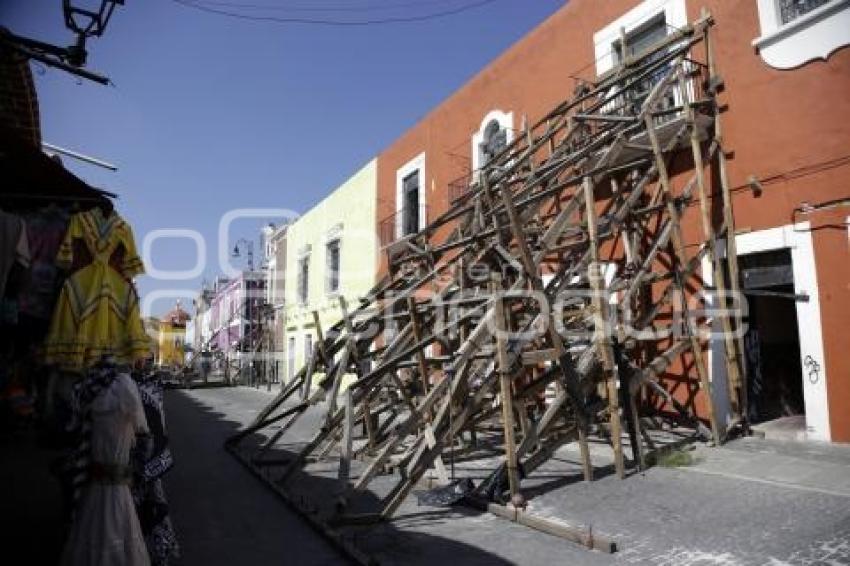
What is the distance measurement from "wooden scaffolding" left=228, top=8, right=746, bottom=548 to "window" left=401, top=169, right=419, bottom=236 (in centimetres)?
563

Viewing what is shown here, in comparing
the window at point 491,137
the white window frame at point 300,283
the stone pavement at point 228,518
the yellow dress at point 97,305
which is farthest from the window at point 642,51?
the white window frame at point 300,283

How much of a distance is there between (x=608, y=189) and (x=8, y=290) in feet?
27.1

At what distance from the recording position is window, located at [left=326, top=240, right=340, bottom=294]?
20984 millimetres

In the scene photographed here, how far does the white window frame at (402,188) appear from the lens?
15016mm

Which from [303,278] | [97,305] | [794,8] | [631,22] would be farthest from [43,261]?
[303,278]

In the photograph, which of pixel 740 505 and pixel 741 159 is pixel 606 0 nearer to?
pixel 741 159

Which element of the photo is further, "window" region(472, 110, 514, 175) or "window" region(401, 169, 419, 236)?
"window" region(401, 169, 419, 236)

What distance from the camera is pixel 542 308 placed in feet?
19.6

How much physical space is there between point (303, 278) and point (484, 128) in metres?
13.6

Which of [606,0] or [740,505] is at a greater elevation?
[606,0]

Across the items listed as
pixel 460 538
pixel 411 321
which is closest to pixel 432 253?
pixel 411 321

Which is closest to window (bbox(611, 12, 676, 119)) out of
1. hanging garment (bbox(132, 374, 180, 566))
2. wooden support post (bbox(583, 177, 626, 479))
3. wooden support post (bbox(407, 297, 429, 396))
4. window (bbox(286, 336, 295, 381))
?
wooden support post (bbox(583, 177, 626, 479))

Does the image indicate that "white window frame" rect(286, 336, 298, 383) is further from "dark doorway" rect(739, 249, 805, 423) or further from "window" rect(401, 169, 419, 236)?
"dark doorway" rect(739, 249, 805, 423)

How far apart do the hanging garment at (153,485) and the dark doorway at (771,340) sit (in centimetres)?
672
